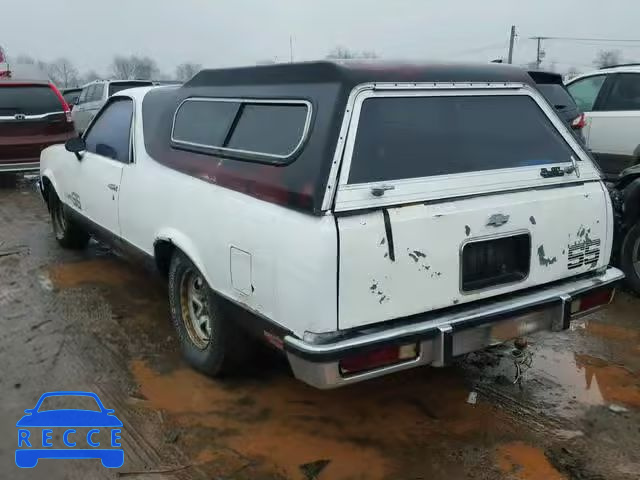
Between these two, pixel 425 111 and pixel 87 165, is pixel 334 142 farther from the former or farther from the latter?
pixel 87 165

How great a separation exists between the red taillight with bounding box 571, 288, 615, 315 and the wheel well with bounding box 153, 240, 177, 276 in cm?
237

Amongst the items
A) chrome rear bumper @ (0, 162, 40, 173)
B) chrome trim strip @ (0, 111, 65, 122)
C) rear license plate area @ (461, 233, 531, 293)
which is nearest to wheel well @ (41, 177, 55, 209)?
chrome rear bumper @ (0, 162, 40, 173)

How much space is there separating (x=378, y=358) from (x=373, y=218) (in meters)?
0.62

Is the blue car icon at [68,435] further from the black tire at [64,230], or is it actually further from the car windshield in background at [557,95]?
the car windshield in background at [557,95]

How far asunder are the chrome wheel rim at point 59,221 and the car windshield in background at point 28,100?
4.15 m

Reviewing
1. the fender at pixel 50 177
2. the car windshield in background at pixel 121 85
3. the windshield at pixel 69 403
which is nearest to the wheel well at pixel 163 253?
the windshield at pixel 69 403

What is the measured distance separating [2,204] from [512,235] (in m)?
8.14

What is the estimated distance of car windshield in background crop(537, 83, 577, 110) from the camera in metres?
7.15

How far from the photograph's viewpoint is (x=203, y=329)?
12.5 feet

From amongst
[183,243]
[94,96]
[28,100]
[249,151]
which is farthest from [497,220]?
[94,96]

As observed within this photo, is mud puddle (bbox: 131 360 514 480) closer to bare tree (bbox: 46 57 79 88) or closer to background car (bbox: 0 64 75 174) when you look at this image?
background car (bbox: 0 64 75 174)

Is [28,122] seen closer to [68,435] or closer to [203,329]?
[203,329]

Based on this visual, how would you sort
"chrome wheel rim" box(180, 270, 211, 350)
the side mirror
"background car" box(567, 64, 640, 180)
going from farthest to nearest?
"background car" box(567, 64, 640, 180) → the side mirror → "chrome wheel rim" box(180, 270, 211, 350)

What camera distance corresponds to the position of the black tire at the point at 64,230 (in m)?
6.16
